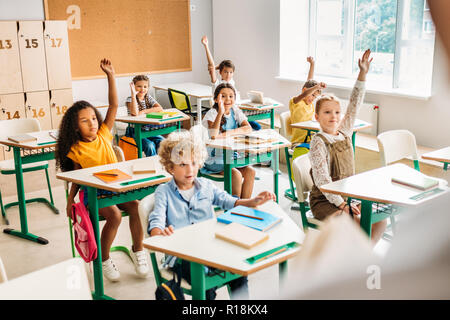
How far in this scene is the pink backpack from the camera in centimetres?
259

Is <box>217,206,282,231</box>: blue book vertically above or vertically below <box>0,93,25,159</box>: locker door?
below

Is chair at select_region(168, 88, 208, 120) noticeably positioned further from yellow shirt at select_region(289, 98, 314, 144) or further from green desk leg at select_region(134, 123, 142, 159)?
yellow shirt at select_region(289, 98, 314, 144)

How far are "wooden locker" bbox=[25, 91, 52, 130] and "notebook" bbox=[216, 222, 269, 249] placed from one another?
472 cm

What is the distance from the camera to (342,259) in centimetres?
20

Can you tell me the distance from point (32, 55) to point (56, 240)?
125 inches

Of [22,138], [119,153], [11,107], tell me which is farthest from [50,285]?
[11,107]

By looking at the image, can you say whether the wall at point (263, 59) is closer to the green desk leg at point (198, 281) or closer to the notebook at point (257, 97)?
the notebook at point (257, 97)

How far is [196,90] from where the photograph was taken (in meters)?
6.75

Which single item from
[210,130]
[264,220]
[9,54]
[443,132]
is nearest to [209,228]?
[264,220]

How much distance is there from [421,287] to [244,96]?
24.5 feet

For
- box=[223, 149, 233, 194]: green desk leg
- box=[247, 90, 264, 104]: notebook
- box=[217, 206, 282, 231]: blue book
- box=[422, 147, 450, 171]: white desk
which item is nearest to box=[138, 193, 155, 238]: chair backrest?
box=[217, 206, 282, 231]: blue book
